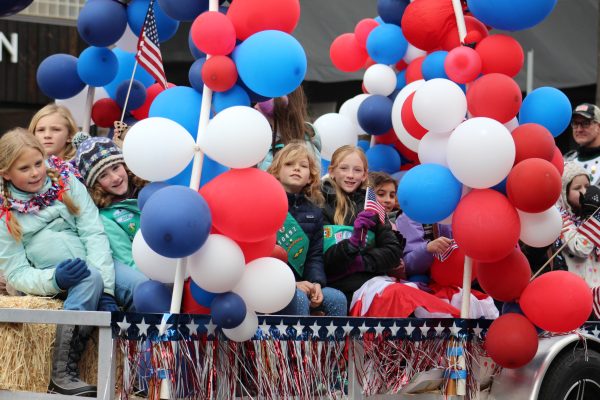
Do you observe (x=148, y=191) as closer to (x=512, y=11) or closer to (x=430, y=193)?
(x=430, y=193)

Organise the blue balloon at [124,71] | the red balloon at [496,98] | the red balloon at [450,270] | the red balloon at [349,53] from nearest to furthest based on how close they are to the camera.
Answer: the red balloon at [496,98], the red balloon at [450,270], the blue balloon at [124,71], the red balloon at [349,53]

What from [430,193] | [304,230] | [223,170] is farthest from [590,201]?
[223,170]

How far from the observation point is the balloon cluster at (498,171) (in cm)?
501

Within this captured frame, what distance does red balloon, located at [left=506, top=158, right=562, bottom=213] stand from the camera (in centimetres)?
498

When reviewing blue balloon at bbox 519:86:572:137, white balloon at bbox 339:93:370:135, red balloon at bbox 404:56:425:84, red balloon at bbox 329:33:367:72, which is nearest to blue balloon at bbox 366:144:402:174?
white balloon at bbox 339:93:370:135

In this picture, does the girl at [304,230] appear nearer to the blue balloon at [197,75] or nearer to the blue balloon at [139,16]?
the blue balloon at [197,75]

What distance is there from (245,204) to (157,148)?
1.41ft

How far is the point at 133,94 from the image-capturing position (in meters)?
6.89

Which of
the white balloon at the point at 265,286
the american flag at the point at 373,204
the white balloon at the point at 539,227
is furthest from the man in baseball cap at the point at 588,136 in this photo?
the white balloon at the point at 265,286

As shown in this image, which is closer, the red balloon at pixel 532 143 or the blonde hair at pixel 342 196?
the red balloon at pixel 532 143

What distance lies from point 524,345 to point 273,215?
1514 millimetres

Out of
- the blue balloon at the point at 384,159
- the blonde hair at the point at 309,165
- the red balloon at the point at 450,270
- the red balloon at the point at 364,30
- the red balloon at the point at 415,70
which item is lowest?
the red balloon at the point at 450,270

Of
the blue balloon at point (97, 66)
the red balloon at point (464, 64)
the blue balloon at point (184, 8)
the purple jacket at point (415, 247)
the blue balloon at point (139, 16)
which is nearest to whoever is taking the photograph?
the blue balloon at point (184, 8)

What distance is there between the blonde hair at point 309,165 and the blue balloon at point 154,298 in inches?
52.7
